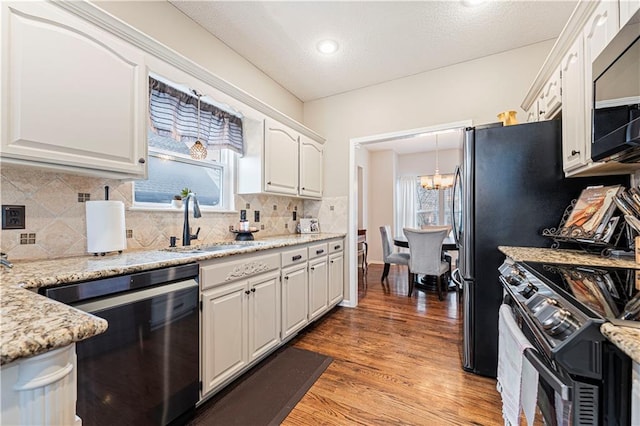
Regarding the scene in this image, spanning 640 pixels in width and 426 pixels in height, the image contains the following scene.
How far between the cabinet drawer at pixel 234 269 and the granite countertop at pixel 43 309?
258mm

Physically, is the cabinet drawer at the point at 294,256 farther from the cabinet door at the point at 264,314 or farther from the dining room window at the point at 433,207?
the dining room window at the point at 433,207

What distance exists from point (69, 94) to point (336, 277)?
2.73 meters

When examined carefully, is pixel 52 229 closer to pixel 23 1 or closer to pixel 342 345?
pixel 23 1

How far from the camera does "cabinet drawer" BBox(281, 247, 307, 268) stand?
2274 mm

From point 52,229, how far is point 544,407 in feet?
7.49

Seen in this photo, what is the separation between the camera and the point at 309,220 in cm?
351

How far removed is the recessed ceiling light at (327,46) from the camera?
250 centimetres

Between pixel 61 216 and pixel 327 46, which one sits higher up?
pixel 327 46

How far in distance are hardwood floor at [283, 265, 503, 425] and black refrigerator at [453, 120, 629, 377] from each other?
0.28 metres

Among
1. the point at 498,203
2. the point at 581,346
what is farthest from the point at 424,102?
the point at 581,346

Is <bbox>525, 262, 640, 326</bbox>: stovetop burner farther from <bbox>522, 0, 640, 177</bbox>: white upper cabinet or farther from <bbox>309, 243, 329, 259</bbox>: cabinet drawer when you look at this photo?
<bbox>309, 243, 329, 259</bbox>: cabinet drawer

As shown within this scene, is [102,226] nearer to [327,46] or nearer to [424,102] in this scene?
[327,46]

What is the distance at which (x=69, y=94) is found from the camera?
127 cm

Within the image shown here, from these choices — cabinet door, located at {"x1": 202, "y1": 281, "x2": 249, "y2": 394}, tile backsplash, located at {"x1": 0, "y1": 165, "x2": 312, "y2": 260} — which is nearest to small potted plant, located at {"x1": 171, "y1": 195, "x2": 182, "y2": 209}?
tile backsplash, located at {"x1": 0, "y1": 165, "x2": 312, "y2": 260}
